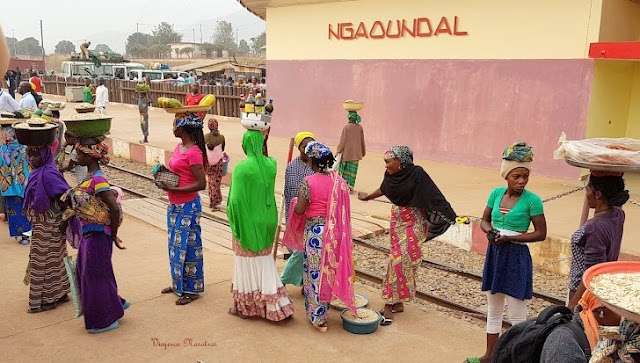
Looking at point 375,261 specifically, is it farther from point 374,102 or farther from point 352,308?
point 374,102

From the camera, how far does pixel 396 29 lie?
14.4 meters

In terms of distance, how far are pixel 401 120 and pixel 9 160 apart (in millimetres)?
9794

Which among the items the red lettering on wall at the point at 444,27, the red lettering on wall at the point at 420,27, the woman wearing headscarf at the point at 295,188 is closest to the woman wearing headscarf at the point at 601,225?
the woman wearing headscarf at the point at 295,188

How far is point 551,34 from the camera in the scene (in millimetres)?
11461

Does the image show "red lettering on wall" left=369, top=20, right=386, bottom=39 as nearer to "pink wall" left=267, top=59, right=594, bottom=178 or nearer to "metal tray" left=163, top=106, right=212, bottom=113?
"pink wall" left=267, top=59, right=594, bottom=178

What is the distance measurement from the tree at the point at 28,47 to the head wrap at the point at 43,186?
6928 inches

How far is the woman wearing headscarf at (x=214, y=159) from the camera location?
28.8 feet

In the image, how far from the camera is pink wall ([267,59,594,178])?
1155 cm

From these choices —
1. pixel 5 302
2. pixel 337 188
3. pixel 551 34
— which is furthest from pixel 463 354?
pixel 551 34

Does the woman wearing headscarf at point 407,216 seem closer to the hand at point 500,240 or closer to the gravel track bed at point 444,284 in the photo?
the hand at point 500,240

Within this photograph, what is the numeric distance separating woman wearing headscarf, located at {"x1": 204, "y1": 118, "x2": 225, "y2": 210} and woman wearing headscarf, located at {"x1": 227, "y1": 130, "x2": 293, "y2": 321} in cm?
430

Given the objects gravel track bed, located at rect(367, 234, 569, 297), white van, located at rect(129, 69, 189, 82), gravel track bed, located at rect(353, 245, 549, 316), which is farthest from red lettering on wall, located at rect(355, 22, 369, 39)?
white van, located at rect(129, 69, 189, 82)

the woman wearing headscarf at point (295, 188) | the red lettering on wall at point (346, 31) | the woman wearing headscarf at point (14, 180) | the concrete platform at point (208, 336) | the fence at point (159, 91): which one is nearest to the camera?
the concrete platform at point (208, 336)

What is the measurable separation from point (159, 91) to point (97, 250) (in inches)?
966
